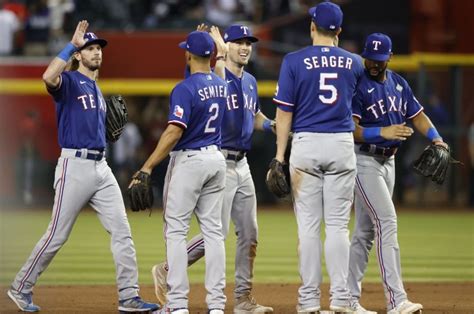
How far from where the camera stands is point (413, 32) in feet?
77.3

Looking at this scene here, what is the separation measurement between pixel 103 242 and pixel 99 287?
4.50 m

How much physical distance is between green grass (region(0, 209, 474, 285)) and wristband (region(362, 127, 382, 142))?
9.21 ft

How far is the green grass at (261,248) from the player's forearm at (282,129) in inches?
120

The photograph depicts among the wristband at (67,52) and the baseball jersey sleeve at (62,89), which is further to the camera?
the baseball jersey sleeve at (62,89)

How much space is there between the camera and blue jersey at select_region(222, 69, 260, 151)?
323 inches

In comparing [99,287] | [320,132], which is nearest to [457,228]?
[99,287]

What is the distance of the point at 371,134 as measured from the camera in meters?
7.91

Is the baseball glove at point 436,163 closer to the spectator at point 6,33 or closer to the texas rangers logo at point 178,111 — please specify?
the texas rangers logo at point 178,111

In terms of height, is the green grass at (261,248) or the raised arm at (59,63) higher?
the raised arm at (59,63)

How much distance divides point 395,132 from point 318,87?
0.69 m

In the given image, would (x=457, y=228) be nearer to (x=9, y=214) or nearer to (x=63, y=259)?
(x=63, y=259)

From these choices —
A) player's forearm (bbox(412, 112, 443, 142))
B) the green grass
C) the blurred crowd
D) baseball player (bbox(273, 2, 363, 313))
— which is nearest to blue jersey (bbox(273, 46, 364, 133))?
baseball player (bbox(273, 2, 363, 313))

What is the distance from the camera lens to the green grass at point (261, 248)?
1092 centimetres

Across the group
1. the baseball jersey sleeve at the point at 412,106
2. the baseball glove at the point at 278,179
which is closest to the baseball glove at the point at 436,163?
the baseball jersey sleeve at the point at 412,106
